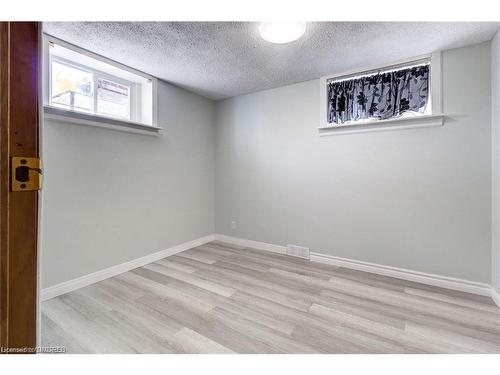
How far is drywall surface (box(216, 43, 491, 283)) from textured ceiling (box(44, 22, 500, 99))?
385 millimetres

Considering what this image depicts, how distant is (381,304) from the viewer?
1.86 meters

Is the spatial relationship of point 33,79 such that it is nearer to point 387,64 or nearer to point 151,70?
point 151,70

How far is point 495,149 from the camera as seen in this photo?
1912 mm

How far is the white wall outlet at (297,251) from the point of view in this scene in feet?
9.54

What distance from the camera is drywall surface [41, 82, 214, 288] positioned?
201cm

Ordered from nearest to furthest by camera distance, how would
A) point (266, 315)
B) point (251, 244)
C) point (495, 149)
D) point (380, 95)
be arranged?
point (266, 315) < point (495, 149) < point (380, 95) < point (251, 244)

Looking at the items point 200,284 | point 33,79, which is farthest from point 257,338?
point 33,79

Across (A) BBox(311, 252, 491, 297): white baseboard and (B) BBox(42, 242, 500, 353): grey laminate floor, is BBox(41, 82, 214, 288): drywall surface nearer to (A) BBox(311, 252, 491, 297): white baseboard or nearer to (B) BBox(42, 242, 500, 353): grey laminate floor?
(B) BBox(42, 242, 500, 353): grey laminate floor

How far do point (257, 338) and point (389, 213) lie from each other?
190cm

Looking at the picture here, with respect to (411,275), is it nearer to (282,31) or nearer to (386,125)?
(386,125)

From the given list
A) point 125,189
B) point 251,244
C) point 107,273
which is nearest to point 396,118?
point 251,244

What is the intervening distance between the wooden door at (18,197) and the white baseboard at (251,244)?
271cm

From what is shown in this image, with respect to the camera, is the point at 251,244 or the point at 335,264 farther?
the point at 251,244

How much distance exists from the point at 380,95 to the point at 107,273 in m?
3.57
